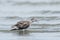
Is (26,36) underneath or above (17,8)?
underneath

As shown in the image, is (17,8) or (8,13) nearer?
(8,13)

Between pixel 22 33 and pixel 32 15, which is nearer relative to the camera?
pixel 22 33

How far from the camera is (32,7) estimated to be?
1418 cm

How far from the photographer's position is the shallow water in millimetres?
9570

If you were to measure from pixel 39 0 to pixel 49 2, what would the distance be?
59cm

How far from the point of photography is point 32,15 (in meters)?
12.6

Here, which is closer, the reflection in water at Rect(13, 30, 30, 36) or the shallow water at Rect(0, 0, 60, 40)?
the shallow water at Rect(0, 0, 60, 40)

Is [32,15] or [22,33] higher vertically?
[32,15]

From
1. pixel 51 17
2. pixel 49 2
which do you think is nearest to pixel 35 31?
pixel 51 17

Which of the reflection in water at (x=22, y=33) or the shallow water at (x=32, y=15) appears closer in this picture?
the shallow water at (x=32, y=15)

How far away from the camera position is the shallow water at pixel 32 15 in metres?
9.57

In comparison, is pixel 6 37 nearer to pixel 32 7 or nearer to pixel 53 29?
pixel 53 29

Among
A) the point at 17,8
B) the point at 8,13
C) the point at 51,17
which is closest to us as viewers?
the point at 51,17

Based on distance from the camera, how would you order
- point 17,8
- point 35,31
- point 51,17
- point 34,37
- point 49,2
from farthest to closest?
point 49,2
point 17,8
point 51,17
point 35,31
point 34,37
